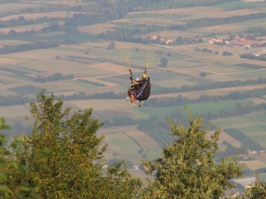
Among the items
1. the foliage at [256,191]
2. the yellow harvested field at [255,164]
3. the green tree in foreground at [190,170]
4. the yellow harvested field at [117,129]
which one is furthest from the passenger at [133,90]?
the yellow harvested field at [117,129]

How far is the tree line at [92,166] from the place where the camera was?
17.4 metres

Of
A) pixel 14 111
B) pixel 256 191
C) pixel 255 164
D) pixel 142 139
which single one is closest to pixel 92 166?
pixel 256 191

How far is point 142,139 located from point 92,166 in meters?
138

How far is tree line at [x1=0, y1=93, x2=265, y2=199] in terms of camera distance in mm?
17359

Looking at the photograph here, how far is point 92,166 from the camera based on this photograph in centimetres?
1938

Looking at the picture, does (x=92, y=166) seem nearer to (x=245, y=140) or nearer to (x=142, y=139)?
(x=245, y=140)

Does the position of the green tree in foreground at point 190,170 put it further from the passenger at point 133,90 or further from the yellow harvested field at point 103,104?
the yellow harvested field at point 103,104

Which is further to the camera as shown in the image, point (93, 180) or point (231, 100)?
point (231, 100)

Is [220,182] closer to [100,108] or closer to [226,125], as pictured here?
[226,125]

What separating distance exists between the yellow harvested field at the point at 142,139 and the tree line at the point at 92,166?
125 metres

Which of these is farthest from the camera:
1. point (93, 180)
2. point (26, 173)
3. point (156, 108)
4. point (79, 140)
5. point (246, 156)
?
point (156, 108)

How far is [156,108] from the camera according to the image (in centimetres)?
19250

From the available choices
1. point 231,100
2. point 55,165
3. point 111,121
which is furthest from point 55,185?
point 231,100

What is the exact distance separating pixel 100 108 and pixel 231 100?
35.3m
